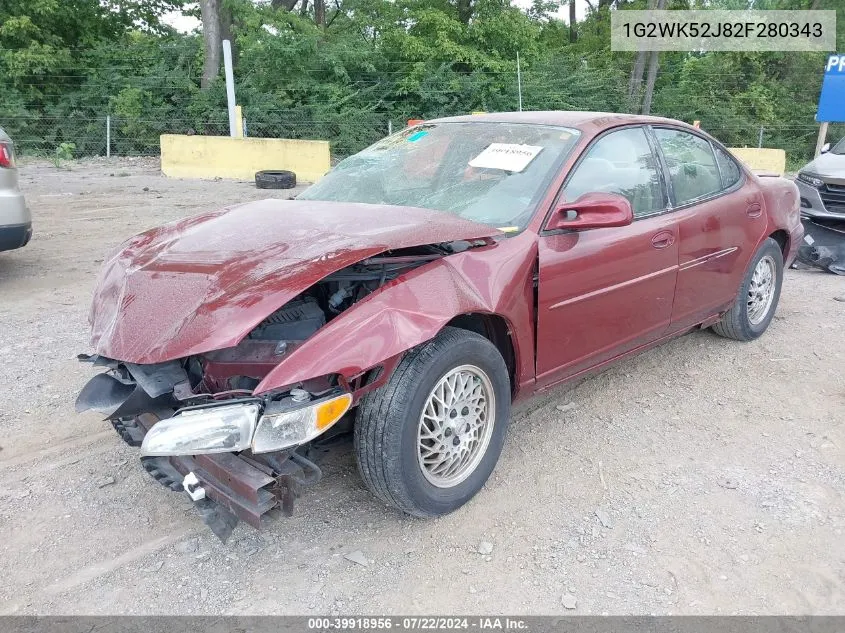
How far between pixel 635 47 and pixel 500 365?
75.6 feet

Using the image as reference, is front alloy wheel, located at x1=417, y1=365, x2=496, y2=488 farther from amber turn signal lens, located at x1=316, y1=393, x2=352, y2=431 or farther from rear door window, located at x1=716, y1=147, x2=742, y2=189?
rear door window, located at x1=716, y1=147, x2=742, y2=189

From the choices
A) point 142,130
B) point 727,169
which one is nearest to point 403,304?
point 727,169

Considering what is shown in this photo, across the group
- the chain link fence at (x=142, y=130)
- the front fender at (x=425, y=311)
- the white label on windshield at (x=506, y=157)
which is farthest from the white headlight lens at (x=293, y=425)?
the chain link fence at (x=142, y=130)

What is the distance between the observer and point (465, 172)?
3.53 m

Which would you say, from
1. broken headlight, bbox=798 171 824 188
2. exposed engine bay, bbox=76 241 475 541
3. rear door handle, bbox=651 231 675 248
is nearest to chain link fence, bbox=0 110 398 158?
broken headlight, bbox=798 171 824 188

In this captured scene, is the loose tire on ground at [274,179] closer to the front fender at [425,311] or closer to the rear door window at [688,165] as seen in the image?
the rear door window at [688,165]

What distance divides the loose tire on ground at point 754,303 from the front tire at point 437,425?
245cm

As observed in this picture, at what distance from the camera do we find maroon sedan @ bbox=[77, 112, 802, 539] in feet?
7.74

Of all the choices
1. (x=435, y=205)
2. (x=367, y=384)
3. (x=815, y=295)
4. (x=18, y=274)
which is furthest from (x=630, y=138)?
(x=18, y=274)

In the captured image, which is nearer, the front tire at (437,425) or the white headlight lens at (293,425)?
the white headlight lens at (293,425)

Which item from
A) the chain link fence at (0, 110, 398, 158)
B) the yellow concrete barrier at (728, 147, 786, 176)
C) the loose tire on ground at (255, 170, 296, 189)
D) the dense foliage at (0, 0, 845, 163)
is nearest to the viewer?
the loose tire on ground at (255, 170, 296, 189)

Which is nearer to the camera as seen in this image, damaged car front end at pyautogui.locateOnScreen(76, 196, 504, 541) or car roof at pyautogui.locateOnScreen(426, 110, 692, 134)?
damaged car front end at pyautogui.locateOnScreen(76, 196, 504, 541)

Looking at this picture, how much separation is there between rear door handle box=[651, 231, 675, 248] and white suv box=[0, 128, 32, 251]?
200 inches

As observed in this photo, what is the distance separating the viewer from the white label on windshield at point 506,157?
3.42m
